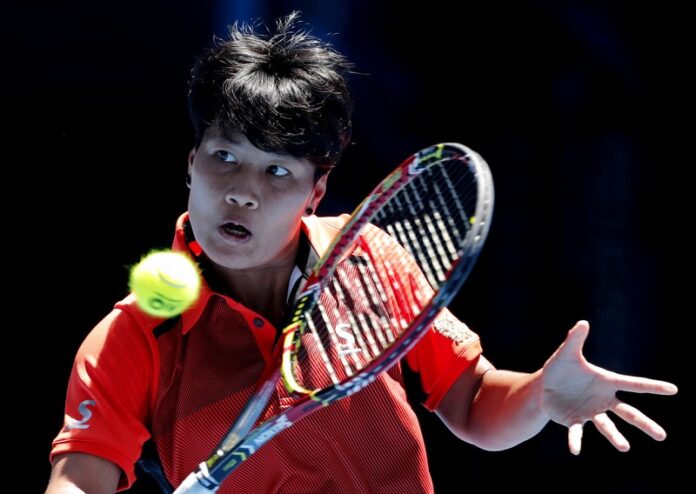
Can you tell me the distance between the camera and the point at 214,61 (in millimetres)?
2084

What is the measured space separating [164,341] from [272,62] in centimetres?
62

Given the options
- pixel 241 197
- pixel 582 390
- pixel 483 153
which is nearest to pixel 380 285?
pixel 241 197

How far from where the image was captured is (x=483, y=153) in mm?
3166

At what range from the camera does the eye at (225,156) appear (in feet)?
6.45

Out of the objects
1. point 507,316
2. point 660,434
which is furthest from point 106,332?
point 507,316

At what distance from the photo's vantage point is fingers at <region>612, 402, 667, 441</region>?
1.69 metres

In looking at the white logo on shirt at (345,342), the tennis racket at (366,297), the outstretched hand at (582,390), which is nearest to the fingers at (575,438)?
the outstretched hand at (582,390)

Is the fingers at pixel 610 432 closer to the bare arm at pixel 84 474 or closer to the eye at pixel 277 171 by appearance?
the eye at pixel 277 171

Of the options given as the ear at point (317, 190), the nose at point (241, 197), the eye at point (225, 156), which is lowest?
the ear at point (317, 190)

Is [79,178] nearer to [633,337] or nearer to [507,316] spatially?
[507,316]

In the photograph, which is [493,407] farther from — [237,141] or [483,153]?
[483,153]

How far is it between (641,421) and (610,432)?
0.06 metres

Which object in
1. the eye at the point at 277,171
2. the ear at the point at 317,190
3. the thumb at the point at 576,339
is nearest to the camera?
the thumb at the point at 576,339

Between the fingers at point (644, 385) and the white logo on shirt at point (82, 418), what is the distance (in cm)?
100
